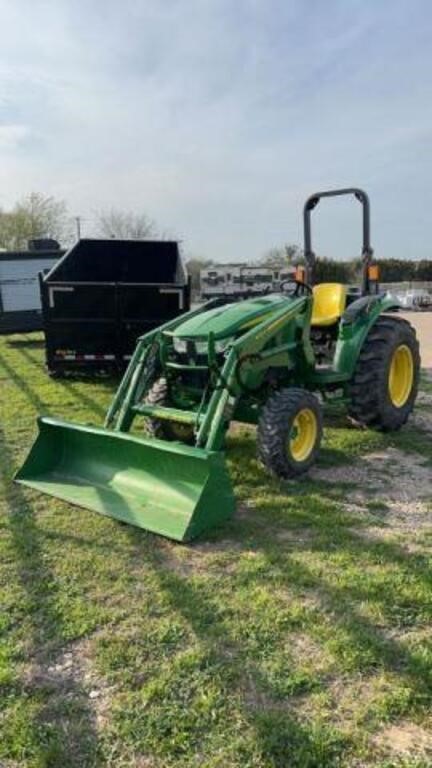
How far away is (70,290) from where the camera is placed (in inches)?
351

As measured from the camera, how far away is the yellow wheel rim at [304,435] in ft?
16.3

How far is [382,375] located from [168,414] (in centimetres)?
211

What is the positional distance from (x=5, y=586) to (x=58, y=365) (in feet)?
20.1

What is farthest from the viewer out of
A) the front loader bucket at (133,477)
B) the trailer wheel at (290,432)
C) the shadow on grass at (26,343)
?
the shadow on grass at (26,343)

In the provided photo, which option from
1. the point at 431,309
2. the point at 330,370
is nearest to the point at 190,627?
the point at 330,370

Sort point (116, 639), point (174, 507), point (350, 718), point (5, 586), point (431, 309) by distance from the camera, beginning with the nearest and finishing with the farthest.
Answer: point (350, 718), point (116, 639), point (5, 586), point (174, 507), point (431, 309)

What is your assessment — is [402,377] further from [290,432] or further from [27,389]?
[27,389]

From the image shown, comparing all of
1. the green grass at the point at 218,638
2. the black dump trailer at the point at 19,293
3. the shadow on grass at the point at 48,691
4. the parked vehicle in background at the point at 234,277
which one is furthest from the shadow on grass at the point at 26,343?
the parked vehicle in background at the point at 234,277

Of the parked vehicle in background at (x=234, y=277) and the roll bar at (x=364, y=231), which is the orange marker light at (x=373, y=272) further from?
the parked vehicle in background at (x=234, y=277)

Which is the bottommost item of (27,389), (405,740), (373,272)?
(405,740)

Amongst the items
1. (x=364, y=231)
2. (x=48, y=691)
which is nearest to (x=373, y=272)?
(x=364, y=231)

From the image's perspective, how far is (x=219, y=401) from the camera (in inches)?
179

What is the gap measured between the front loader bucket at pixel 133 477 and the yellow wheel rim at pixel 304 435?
1095 millimetres

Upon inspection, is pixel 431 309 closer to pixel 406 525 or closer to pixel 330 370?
pixel 330 370
